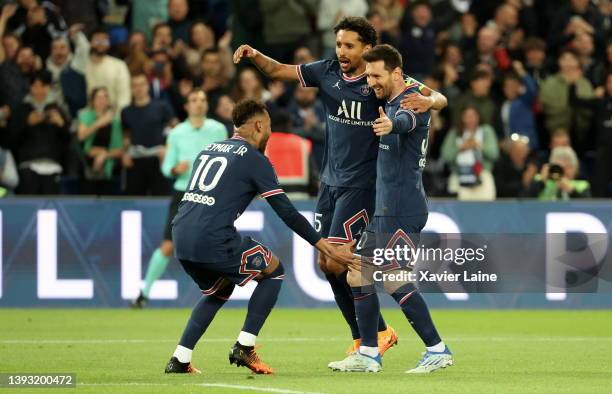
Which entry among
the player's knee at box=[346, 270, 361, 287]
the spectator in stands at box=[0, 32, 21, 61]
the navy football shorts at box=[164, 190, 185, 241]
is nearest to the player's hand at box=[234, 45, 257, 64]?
the player's knee at box=[346, 270, 361, 287]

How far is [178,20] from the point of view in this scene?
21.2m

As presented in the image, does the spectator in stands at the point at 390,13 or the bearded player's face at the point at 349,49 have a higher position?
the spectator in stands at the point at 390,13

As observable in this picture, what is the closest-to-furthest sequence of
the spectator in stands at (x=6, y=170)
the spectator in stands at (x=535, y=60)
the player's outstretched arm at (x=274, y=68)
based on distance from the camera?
the player's outstretched arm at (x=274, y=68) → the spectator in stands at (x=6, y=170) → the spectator in stands at (x=535, y=60)

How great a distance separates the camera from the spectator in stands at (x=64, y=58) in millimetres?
19547

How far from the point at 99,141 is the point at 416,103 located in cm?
928

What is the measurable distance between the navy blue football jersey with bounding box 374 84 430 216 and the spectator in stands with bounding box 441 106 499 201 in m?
8.35

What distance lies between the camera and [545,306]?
17.1m

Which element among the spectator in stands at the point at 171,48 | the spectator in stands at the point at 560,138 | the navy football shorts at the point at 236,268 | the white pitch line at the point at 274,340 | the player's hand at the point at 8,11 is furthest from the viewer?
the spectator in stands at the point at 171,48

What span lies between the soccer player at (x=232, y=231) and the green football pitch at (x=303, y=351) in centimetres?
34

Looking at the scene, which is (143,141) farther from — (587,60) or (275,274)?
(275,274)

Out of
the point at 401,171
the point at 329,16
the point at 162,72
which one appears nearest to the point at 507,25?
the point at 329,16

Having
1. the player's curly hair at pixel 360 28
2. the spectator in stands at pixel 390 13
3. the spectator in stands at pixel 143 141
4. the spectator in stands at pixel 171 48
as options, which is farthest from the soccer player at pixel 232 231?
the spectator in stands at pixel 390 13

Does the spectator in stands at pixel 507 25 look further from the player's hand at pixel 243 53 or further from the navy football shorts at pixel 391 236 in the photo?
the navy football shorts at pixel 391 236

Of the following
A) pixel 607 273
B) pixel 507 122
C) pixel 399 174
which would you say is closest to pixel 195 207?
pixel 399 174
